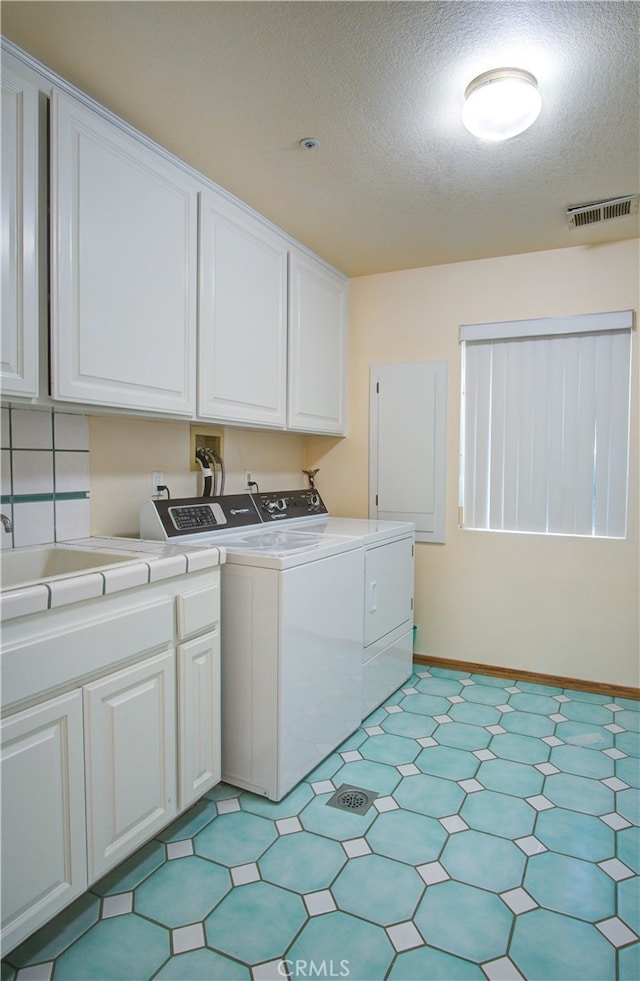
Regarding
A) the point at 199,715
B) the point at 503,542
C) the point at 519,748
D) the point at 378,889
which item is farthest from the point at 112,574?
the point at 503,542

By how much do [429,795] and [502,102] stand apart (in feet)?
7.50

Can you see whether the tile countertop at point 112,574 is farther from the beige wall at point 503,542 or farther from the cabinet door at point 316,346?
the beige wall at point 503,542

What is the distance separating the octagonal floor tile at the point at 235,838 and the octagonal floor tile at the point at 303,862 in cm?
5

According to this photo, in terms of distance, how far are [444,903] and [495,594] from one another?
184 centimetres

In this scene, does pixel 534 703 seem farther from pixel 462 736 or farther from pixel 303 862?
pixel 303 862

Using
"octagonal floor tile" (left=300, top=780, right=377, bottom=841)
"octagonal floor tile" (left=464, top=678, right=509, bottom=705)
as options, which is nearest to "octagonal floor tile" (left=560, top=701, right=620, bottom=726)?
"octagonal floor tile" (left=464, top=678, right=509, bottom=705)

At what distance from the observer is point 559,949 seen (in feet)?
4.49

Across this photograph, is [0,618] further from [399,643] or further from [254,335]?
[399,643]

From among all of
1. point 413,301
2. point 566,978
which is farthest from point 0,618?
point 413,301

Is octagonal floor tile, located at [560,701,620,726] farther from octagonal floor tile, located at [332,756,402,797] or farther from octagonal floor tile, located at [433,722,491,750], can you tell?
octagonal floor tile, located at [332,756,402,797]

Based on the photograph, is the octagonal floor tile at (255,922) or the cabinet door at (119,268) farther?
the cabinet door at (119,268)

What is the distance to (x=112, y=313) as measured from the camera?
1778mm

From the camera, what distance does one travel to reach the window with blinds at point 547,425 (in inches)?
113

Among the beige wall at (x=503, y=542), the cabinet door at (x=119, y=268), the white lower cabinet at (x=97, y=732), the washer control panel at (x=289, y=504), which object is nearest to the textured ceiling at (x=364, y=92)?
the cabinet door at (x=119, y=268)
